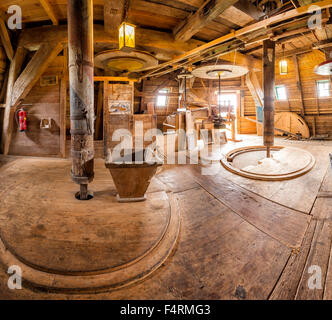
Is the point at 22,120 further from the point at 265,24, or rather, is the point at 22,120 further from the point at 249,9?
the point at 265,24

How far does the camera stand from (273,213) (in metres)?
3.41

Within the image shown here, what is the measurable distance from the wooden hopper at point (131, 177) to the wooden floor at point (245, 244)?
84cm

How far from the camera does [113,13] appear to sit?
4.58 metres

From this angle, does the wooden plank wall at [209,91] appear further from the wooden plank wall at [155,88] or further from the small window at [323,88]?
the small window at [323,88]

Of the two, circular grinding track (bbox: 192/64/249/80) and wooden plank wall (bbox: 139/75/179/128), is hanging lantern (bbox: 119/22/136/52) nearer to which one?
circular grinding track (bbox: 192/64/249/80)

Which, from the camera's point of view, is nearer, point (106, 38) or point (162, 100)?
point (106, 38)

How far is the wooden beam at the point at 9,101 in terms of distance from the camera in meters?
6.45

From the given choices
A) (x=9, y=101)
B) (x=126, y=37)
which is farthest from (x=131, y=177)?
(x=9, y=101)

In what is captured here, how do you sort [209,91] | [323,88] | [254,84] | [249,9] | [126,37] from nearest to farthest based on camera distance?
[126,37] < [249,9] < [254,84] < [323,88] < [209,91]

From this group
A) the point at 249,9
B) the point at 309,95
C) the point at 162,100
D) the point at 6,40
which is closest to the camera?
the point at 249,9

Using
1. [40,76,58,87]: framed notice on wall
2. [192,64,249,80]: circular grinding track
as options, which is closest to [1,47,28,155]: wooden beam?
[40,76,58,87]: framed notice on wall

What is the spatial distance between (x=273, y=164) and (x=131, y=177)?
13.2 feet

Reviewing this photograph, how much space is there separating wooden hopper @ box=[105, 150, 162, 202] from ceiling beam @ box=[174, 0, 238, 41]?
337 centimetres

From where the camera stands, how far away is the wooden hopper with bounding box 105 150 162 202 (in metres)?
3.37
